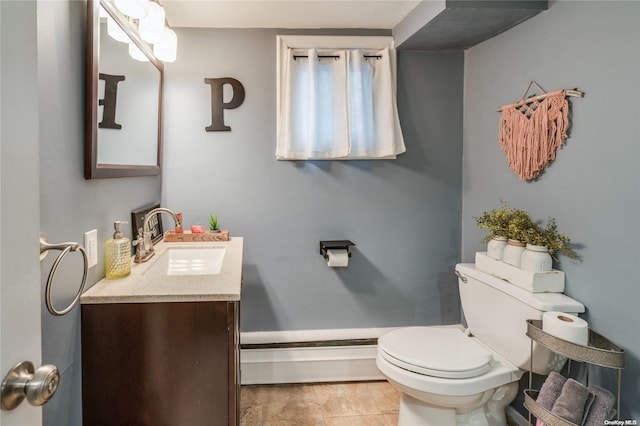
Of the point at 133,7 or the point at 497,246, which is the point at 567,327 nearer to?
the point at 497,246

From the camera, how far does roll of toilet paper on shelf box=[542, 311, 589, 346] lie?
53.8 inches

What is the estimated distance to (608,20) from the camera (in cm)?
141

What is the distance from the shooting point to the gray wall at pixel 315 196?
7.48 ft

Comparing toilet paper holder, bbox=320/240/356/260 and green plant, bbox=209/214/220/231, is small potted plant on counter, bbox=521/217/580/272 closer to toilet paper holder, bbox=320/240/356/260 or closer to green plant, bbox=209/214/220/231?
toilet paper holder, bbox=320/240/356/260

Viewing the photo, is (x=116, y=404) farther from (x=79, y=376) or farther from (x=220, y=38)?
(x=220, y=38)

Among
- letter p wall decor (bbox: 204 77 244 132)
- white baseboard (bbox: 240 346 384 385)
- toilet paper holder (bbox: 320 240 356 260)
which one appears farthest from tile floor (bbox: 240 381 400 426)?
letter p wall decor (bbox: 204 77 244 132)

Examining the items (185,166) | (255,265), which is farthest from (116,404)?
(185,166)

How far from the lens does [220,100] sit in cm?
227

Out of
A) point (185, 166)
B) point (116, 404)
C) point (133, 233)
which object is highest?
point (185, 166)

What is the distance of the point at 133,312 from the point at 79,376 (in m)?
0.24

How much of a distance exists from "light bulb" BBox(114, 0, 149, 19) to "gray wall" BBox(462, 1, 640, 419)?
168 cm

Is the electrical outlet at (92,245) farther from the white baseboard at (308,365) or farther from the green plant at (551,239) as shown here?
the green plant at (551,239)

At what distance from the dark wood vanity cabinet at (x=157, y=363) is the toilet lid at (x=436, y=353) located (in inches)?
30.8

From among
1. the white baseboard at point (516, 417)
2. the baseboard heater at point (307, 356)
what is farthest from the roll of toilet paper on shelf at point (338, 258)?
the white baseboard at point (516, 417)
